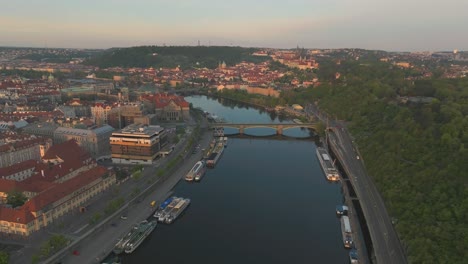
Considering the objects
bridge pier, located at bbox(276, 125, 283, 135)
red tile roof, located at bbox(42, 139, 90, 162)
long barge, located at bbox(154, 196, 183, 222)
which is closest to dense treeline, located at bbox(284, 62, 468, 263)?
bridge pier, located at bbox(276, 125, 283, 135)

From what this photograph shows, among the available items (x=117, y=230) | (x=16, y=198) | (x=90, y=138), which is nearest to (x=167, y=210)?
(x=117, y=230)

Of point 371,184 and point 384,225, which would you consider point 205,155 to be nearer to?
point 371,184

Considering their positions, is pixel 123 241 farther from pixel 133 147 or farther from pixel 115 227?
pixel 133 147

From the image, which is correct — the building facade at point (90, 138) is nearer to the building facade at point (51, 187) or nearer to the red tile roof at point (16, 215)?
the building facade at point (51, 187)

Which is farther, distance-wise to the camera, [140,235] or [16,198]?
[16,198]

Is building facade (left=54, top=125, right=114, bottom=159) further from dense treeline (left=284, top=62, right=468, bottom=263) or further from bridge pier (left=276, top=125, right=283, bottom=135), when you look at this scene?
dense treeline (left=284, top=62, right=468, bottom=263)

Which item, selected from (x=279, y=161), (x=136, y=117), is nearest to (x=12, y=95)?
(x=136, y=117)

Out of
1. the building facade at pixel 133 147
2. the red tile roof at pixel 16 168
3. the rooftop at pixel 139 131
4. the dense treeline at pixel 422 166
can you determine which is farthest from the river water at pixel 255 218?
the red tile roof at pixel 16 168
